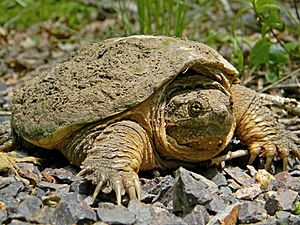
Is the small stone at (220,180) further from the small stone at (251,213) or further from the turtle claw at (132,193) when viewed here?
the turtle claw at (132,193)

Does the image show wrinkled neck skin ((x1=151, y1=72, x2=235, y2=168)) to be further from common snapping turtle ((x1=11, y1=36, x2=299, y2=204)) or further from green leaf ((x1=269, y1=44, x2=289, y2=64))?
green leaf ((x1=269, y1=44, x2=289, y2=64))

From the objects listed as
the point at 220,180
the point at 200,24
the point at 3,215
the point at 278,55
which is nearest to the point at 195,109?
the point at 220,180

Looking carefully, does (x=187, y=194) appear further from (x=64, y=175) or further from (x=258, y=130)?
(x=258, y=130)

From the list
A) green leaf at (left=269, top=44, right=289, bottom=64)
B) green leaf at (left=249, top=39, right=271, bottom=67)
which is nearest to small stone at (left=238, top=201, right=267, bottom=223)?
green leaf at (left=249, top=39, right=271, bottom=67)

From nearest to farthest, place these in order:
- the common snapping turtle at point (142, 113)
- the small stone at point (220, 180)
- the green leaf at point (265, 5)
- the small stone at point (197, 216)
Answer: the small stone at point (197, 216)
the common snapping turtle at point (142, 113)
the small stone at point (220, 180)
the green leaf at point (265, 5)

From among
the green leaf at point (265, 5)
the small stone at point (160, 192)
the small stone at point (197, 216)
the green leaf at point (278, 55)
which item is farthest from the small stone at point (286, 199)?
the green leaf at point (278, 55)

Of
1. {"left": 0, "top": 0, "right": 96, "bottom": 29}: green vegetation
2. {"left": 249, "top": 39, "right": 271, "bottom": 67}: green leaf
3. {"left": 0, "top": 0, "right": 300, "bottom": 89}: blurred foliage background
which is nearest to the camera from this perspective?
{"left": 249, "top": 39, "right": 271, "bottom": 67}: green leaf

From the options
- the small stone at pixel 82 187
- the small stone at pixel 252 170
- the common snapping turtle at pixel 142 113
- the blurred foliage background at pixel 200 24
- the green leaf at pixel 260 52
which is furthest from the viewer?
the blurred foliage background at pixel 200 24
